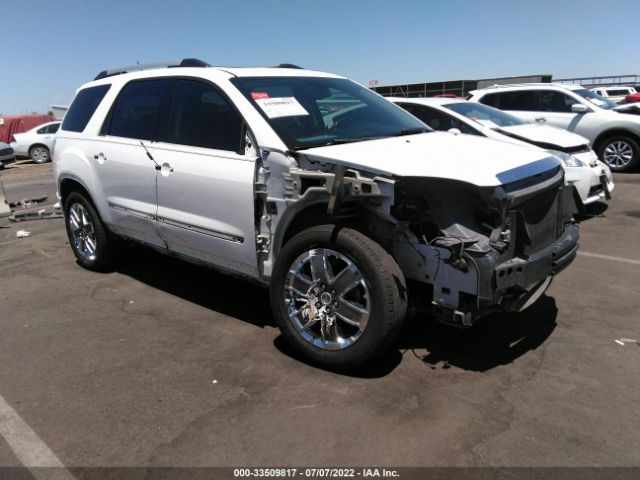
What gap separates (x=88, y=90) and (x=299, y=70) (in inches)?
97.0

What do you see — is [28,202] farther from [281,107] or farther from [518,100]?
[518,100]

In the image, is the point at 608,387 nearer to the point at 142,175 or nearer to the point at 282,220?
the point at 282,220

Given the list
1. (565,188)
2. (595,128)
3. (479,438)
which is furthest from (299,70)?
(595,128)

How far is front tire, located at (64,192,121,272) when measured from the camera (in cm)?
547

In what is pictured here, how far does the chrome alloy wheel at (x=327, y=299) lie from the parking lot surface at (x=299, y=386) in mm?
256

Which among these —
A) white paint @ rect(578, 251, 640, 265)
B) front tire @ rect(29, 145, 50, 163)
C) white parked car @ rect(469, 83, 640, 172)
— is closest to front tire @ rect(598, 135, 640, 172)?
white parked car @ rect(469, 83, 640, 172)

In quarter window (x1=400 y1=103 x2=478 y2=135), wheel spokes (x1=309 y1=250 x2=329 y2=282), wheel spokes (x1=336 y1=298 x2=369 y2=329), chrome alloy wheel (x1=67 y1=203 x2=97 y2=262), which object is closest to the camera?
wheel spokes (x1=336 y1=298 x2=369 y2=329)

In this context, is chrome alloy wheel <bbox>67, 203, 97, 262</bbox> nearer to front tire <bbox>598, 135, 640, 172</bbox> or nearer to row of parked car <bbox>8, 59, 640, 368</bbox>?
row of parked car <bbox>8, 59, 640, 368</bbox>

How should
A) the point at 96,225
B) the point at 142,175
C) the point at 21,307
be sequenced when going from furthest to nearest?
the point at 96,225, the point at 21,307, the point at 142,175

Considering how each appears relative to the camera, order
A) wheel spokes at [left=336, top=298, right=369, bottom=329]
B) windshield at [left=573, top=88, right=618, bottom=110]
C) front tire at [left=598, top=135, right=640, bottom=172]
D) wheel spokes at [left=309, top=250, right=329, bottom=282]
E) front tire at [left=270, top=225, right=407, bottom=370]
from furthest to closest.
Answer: windshield at [left=573, top=88, right=618, bottom=110], front tire at [left=598, top=135, right=640, bottom=172], wheel spokes at [left=309, top=250, right=329, bottom=282], wheel spokes at [left=336, top=298, right=369, bottom=329], front tire at [left=270, top=225, right=407, bottom=370]

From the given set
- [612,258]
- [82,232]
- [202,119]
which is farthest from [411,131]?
[82,232]

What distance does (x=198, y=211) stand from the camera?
4.05 metres

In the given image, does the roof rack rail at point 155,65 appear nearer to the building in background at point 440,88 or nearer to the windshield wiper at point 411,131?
the windshield wiper at point 411,131

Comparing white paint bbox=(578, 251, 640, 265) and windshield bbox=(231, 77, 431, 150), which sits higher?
windshield bbox=(231, 77, 431, 150)
